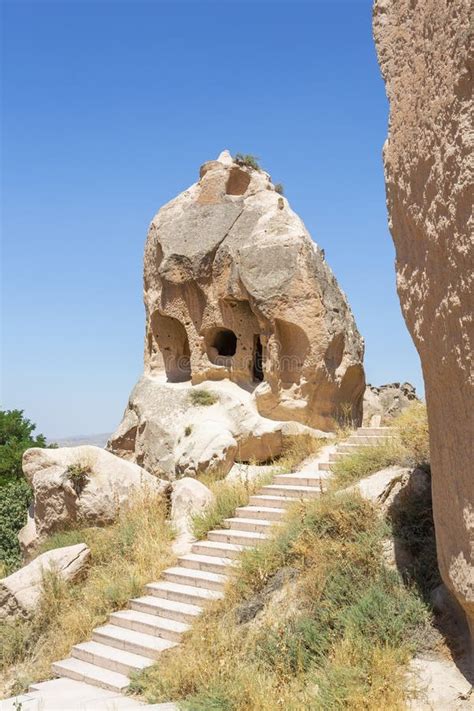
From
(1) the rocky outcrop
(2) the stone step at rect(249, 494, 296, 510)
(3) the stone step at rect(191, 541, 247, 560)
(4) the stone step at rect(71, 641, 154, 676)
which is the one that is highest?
(1) the rocky outcrop

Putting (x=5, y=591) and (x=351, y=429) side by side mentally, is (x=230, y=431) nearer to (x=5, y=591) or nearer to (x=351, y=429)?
(x=351, y=429)

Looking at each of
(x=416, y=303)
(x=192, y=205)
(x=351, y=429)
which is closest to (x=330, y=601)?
(x=416, y=303)

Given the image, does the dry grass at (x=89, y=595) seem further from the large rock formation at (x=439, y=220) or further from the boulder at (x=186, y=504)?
the large rock formation at (x=439, y=220)

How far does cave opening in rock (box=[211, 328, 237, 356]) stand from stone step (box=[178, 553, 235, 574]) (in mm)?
6336

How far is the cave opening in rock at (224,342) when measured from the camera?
50.8ft

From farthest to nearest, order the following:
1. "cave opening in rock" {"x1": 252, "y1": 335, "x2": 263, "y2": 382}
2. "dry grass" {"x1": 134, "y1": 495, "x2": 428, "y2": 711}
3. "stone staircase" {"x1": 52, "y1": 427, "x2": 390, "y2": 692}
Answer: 1. "cave opening in rock" {"x1": 252, "y1": 335, "x2": 263, "y2": 382}
2. "stone staircase" {"x1": 52, "y1": 427, "x2": 390, "y2": 692}
3. "dry grass" {"x1": 134, "y1": 495, "x2": 428, "y2": 711}

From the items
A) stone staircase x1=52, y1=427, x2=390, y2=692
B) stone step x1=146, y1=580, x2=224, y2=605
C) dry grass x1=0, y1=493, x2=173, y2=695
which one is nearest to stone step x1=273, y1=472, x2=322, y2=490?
stone staircase x1=52, y1=427, x2=390, y2=692

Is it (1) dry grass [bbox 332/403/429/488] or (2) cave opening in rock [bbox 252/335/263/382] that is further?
(2) cave opening in rock [bbox 252/335/263/382]

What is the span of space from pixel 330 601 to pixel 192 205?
10.6 meters

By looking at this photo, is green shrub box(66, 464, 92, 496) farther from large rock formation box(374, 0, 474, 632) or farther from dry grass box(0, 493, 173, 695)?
large rock formation box(374, 0, 474, 632)

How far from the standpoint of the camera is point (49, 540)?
11.4 metres

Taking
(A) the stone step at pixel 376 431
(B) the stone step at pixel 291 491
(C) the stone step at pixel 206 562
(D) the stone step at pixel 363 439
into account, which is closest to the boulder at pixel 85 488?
(B) the stone step at pixel 291 491

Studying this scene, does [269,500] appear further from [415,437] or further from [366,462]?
A: [415,437]

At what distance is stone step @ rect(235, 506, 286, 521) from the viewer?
32.9 ft
